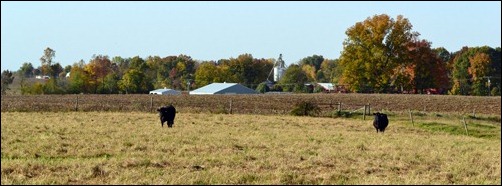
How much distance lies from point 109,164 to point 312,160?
394 cm

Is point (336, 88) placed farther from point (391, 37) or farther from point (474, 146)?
point (474, 146)

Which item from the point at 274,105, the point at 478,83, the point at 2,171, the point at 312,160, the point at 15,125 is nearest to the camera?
the point at 2,171

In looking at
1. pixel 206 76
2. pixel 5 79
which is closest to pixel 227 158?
pixel 5 79

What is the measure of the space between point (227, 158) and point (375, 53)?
46101mm

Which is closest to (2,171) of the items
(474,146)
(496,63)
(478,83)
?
(474,146)

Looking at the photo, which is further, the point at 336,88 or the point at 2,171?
the point at 336,88

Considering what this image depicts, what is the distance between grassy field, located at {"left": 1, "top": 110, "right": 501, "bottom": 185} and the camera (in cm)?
1059

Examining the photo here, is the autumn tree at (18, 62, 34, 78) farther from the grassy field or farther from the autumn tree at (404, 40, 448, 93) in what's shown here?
the autumn tree at (404, 40, 448, 93)

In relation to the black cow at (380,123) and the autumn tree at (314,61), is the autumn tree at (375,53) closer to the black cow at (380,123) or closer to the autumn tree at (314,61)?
the black cow at (380,123)

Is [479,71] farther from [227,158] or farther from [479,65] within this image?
[227,158]

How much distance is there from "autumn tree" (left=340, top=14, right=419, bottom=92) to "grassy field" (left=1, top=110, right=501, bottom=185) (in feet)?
121

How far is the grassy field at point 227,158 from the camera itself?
1059 cm

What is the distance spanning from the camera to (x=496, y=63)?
218 ft

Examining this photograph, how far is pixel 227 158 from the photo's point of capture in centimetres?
1351
